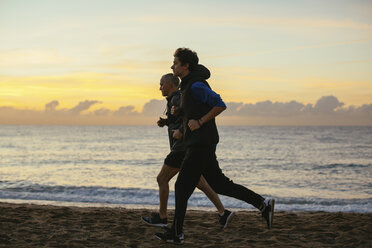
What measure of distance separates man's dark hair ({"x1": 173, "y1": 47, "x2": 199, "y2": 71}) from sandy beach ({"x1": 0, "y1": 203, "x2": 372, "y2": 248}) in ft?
6.16

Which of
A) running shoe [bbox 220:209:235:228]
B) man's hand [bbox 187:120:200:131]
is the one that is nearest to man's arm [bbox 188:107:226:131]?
man's hand [bbox 187:120:200:131]

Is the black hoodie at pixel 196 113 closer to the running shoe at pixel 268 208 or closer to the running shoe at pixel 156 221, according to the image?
the running shoe at pixel 268 208

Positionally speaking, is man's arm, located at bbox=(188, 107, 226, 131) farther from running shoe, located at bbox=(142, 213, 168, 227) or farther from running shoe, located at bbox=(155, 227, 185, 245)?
running shoe, located at bbox=(142, 213, 168, 227)

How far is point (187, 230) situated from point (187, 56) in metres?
2.21

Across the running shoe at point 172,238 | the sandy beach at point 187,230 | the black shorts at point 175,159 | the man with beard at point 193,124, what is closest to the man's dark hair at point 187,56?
the man with beard at point 193,124

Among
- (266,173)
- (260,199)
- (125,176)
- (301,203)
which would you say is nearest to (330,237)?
(260,199)

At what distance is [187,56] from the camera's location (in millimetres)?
3908

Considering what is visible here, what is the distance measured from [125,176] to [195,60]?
496 inches

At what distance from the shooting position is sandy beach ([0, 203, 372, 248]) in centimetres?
432

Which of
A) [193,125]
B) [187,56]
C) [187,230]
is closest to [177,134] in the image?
[193,125]

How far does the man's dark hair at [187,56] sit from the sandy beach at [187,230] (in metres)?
1.88

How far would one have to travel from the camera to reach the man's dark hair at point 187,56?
391 centimetres

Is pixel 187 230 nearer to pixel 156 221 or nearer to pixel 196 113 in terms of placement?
pixel 156 221

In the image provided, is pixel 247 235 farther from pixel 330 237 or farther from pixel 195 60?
pixel 195 60
